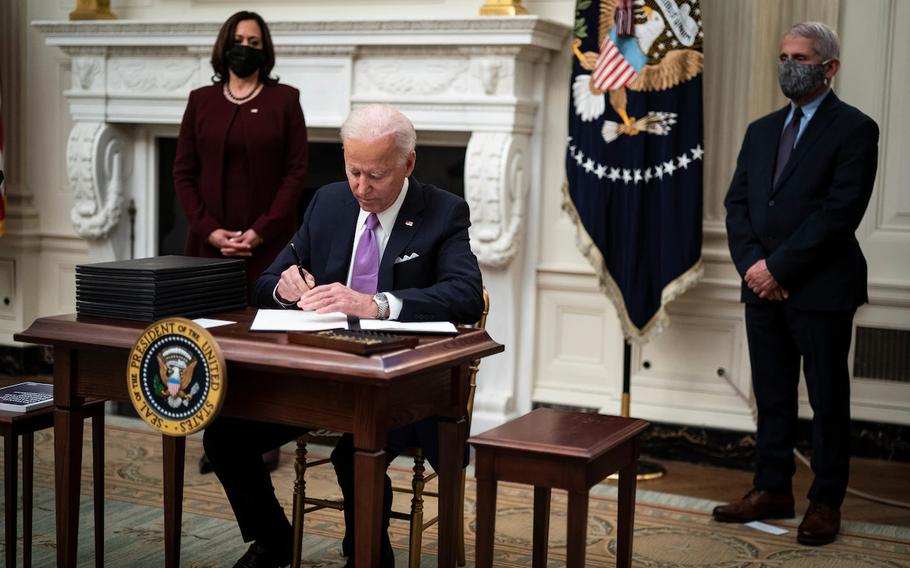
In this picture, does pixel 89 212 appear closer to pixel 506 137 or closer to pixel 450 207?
pixel 506 137

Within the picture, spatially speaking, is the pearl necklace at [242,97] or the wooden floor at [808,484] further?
the pearl necklace at [242,97]

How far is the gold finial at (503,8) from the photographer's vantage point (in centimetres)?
530

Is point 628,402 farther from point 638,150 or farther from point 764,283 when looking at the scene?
point 638,150

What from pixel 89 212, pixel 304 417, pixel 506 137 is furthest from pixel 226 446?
pixel 89 212

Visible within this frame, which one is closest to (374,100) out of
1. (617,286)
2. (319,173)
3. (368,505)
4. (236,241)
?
(319,173)

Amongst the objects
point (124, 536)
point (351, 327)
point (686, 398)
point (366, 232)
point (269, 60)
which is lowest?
point (124, 536)

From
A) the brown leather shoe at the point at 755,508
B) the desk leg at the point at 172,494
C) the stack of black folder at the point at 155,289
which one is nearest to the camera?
the stack of black folder at the point at 155,289

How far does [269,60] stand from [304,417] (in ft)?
8.04

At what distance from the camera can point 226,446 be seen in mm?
3268

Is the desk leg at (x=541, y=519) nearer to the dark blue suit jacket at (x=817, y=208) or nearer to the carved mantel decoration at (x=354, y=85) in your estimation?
the dark blue suit jacket at (x=817, y=208)

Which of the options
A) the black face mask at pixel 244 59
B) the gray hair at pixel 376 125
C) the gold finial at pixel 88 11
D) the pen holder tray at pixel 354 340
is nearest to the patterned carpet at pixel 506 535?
the pen holder tray at pixel 354 340

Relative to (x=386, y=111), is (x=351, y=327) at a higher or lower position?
lower

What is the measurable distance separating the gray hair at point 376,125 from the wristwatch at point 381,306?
0.44 meters

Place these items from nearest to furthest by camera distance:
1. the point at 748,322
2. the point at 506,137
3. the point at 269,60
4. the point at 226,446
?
the point at 226,446
the point at 748,322
the point at 269,60
the point at 506,137
